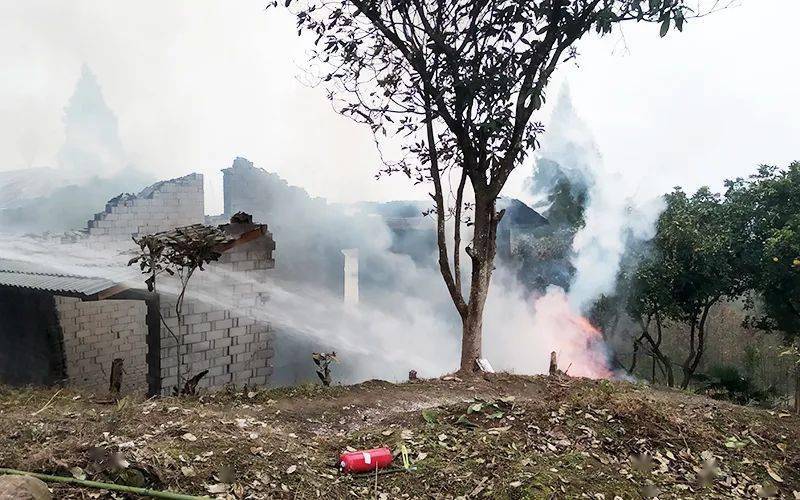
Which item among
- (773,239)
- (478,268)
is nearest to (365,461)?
(478,268)

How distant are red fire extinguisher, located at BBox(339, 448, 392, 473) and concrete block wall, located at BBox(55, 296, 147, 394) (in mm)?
6126

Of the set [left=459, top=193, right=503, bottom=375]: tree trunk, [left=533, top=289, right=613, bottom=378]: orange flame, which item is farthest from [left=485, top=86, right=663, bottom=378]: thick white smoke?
[left=459, top=193, right=503, bottom=375]: tree trunk

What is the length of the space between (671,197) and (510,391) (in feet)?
33.6

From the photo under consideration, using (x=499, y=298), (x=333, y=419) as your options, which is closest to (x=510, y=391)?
(x=333, y=419)

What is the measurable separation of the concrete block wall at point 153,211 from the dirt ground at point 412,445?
5428 mm

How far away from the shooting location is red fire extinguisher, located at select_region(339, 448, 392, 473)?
407 centimetres

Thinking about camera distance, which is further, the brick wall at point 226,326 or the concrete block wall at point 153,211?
the concrete block wall at point 153,211

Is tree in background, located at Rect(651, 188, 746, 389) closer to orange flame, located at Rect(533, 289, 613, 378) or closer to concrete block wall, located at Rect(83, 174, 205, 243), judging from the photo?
orange flame, located at Rect(533, 289, 613, 378)

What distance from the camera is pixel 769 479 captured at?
4559 mm

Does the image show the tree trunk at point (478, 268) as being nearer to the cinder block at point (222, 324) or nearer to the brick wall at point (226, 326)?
the brick wall at point (226, 326)

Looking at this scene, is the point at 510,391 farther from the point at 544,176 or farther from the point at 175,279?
the point at 544,176

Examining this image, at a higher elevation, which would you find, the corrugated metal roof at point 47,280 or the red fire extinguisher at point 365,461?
the corrugated metal roof at point 47,280

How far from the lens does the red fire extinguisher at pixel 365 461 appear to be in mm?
4066

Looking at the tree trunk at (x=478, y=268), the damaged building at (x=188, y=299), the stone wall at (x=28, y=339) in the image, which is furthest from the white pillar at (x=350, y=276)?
the tree trunk at (x=478, y=268)
